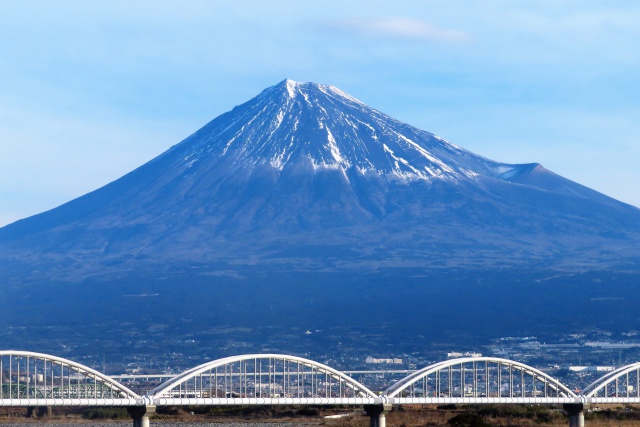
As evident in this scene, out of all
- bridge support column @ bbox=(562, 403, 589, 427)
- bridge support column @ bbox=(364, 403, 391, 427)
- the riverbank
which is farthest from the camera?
the riverbank

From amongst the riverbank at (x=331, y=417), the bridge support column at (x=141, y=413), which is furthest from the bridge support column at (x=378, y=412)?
the bridge support column at (x=141, y=413)

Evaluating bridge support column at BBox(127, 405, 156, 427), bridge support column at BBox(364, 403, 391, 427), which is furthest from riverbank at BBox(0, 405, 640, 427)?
bridge support column at BBox(127, 405, 156, 427)

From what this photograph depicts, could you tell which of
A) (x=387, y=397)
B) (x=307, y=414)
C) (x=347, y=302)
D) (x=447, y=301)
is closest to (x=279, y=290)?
(x=347, y=302)

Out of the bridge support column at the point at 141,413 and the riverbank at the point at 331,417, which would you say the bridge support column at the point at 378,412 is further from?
the bridge support column at the point at 141,413

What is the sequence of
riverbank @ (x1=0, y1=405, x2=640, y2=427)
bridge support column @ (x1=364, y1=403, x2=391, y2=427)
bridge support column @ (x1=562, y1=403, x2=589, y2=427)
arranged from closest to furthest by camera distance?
bridge support column @ (x1=364, y1=403, x2=391, y2=427) → bridge support column @ (x1=562, y1=403, x2=589, y2=427) → riverbank @ (x1=0, y1=405, x2=640, y2=427)

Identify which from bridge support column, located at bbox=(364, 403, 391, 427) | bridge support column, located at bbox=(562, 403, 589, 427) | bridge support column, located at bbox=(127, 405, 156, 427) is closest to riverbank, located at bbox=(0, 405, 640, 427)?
bridge support column, located at bbox=(562, 403, 589, 427)

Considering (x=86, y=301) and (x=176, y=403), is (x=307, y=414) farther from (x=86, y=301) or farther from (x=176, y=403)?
(x=86, y=301)

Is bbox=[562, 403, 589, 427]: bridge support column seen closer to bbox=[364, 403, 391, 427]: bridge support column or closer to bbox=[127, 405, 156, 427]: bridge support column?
bbox=[364, 403, 391, 427]: bridge support column

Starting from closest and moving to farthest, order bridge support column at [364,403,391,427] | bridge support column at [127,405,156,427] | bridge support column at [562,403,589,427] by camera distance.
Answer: bridge support column at [127,405,156,427] < bridge support column at [364,403,391,427] < bridge support column at [562,403,589,427]

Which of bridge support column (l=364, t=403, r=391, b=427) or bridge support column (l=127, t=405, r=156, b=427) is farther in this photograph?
bridge support column (l=364, t=403, r=391, b=427)

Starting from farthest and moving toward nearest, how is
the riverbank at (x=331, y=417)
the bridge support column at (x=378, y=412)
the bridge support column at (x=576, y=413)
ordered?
1. the riverbank at (x=331, y=417)
2. the bridge support column at (x=576, y=413)
3. the bridge support column at (x=378, y=412)
